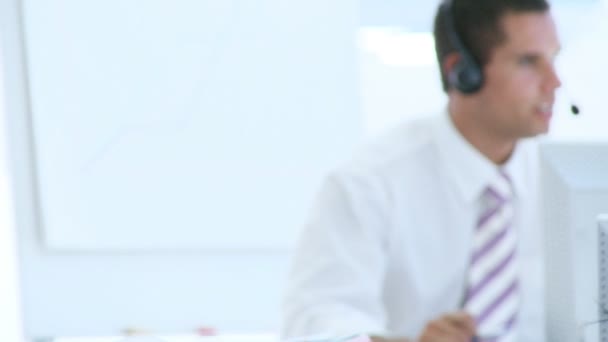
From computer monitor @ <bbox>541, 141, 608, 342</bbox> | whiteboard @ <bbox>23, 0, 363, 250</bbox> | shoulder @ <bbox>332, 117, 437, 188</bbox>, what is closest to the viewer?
computer monitor @ <bbox>541, 141, 608, 342</bbox>

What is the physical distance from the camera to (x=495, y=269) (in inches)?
52.7

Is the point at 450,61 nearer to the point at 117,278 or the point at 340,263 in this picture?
the point at 340,263

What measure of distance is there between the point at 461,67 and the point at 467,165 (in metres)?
0.18

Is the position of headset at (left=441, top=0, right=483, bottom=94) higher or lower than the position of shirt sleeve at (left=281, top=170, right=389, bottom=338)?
higher

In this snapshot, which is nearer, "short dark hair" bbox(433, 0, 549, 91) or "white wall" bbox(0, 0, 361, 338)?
"short dark hair" bbox(433, 0, 549, 91)

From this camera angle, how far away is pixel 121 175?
7.41 ft

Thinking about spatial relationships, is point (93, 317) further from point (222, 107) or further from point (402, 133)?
point (402, 133)

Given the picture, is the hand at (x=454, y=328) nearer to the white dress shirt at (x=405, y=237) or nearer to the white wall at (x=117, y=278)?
the white dress shirt at (x=405, y=237)

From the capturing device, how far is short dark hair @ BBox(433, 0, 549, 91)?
1.52m

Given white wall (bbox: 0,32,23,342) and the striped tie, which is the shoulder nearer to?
the striped tie

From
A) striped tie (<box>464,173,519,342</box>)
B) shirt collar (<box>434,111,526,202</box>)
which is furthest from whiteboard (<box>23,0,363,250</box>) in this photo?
striped tie (<box>464,173,519,342</box>)

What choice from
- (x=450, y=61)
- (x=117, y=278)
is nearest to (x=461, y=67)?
(x=450, y=61)

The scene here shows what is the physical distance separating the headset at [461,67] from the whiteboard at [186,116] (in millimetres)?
621

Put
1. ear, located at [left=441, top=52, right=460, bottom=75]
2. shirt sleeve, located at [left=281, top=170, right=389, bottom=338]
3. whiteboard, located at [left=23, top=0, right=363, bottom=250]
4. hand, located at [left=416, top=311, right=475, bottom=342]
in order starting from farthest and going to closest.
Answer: whiteboard, located at [left=23, top=0, right=363, bottom=250] → ear, located at [left=441, top=52, right=460, bottom=75] → shirt sleeve, located at [left=281, top=170, right=389, bottom=338] → hand, located at [left=416, top=311, right=475, bottom=342]
